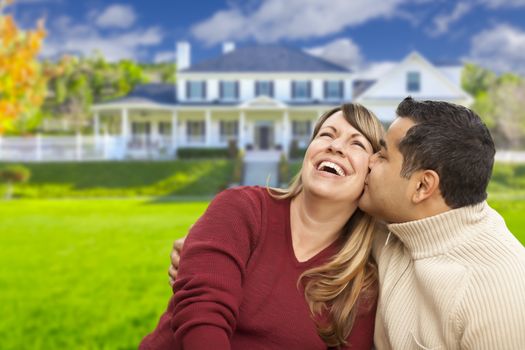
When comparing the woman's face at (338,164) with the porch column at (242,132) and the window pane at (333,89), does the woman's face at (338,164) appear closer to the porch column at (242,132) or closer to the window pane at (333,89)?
the porch column at (242,132)

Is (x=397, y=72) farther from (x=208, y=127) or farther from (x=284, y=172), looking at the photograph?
(x=208, y=127)

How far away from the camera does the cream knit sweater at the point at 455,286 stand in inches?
72.7

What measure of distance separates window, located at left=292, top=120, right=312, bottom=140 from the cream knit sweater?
33759mm

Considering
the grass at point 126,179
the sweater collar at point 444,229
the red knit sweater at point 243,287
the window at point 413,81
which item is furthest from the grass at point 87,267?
the window at point 413,81

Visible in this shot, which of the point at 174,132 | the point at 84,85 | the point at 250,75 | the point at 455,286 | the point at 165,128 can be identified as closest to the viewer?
the point at 455,286

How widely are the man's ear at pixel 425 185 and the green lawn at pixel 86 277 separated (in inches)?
163

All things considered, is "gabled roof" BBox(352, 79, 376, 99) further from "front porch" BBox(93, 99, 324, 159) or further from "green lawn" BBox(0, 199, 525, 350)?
"green lawn" BBox(0, 199, 525, 350)

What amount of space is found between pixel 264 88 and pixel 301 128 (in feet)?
11.6

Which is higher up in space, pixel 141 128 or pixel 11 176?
pixel 141 128

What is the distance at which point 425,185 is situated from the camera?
2105 millimetres

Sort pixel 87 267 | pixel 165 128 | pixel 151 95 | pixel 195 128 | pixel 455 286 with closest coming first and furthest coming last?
1. pixel 455 286
2. pixel 87 267
3. pixel 195 128
4. pixel 151 95
5. pixel 165 128

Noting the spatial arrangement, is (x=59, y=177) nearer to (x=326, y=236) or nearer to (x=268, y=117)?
(x=268, y=117)

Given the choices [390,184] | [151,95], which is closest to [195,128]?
[151,95]

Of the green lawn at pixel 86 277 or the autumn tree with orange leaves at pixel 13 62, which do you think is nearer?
the green lawn at pixel 86 277
